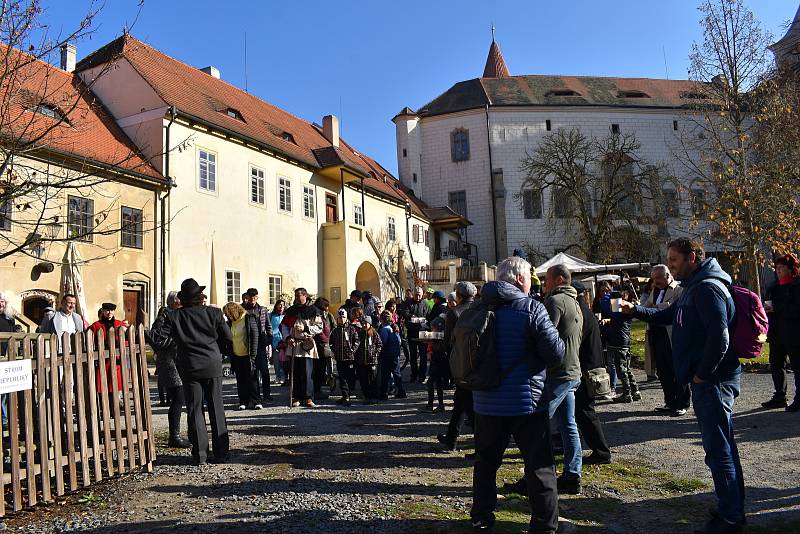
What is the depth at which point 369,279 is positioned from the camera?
32.0 m

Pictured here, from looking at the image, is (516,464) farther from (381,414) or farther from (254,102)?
(254,102)

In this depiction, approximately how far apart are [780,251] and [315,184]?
19.1m

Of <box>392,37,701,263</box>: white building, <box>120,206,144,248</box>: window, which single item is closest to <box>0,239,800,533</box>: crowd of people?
<box>120,206,144,248</box>: window

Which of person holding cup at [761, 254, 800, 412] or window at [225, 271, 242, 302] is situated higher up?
window at [225, 271, 242, 302]

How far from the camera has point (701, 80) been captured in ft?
66.5

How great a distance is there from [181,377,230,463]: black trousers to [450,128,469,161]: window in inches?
1608

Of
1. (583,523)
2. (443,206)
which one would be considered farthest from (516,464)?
(443,206)

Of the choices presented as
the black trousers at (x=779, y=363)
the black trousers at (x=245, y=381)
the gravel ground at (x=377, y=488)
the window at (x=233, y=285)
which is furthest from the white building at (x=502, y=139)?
the gravel ground at (x=377, y=488)

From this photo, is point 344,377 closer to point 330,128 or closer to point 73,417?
point 73,417

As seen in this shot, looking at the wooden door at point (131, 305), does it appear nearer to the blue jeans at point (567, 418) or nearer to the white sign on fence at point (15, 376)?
the white sign on fence at point (15, 376)

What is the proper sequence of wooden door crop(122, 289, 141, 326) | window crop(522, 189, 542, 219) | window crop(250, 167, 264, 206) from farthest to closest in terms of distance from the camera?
window crop(522, 189, 542, 219) → window crop(250, 167, 264, 206) → wooden door crop(122, 289, 141, 326)

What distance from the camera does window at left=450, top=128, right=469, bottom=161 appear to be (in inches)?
1783

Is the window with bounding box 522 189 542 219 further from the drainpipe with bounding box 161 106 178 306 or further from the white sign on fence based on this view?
the white sign on fence

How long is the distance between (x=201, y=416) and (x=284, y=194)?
20286 millimetres
